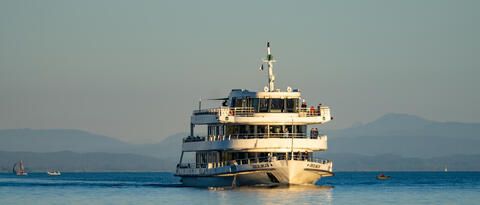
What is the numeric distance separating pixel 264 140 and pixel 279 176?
3511 millimetres

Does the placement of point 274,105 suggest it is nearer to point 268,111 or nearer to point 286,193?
point 268,111

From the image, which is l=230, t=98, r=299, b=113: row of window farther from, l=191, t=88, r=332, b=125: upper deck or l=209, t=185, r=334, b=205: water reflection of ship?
l=209, t=185, r=334, b=205: water reflection of ship

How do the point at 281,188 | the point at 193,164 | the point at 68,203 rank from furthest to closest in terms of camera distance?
the point at 193,164 → the point at 281,188 → the point at 68,203

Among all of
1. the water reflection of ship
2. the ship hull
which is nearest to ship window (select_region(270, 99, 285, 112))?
the ship hull

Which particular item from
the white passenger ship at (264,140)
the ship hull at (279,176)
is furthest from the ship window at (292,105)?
the ship hull at (279,176)

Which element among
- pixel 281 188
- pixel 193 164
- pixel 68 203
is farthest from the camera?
pixel 193 164

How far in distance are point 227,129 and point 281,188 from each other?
8.26 metres

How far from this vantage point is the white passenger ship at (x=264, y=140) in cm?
9069

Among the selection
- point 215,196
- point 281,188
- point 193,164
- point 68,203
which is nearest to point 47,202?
point 68,203

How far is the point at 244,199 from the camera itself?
3199 inches

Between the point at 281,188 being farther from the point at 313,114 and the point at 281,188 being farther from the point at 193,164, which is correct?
the point at 193,164

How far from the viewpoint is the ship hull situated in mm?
89375

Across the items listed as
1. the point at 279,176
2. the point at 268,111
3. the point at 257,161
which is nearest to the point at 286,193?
the point at 279,176

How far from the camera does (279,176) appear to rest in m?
89.9
